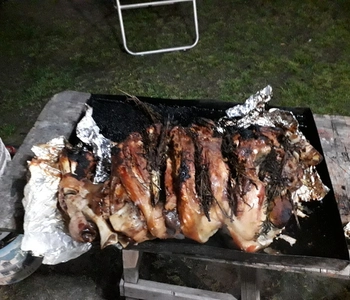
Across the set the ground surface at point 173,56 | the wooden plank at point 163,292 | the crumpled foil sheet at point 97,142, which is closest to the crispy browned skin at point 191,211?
the crumpled foil sheet at point 97,142

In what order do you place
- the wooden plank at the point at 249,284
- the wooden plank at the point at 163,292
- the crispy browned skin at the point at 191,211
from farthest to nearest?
1. the wooden plank at the point at 163,292
2. the wooden plank at the point at 249,284
3. the crispy browned skin at the point at 191,211

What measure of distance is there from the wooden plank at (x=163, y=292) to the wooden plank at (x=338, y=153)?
25.3 inches

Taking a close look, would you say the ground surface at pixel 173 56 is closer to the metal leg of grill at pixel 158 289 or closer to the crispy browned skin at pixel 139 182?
the metal leg of grill at pixel 158 289

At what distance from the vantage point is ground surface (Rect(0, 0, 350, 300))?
3.56 metres

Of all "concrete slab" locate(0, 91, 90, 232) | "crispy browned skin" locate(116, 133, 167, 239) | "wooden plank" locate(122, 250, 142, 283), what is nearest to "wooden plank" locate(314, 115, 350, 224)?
"crispy browned skin" locate(116, 133, 167, 239)

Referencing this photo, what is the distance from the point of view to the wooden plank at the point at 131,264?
1.82 m

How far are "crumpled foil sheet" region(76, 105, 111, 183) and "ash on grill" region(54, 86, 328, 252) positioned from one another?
0.02m

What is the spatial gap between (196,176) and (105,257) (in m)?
1.19

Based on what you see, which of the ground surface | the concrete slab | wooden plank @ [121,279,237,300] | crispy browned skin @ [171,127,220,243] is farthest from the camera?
the ground surface

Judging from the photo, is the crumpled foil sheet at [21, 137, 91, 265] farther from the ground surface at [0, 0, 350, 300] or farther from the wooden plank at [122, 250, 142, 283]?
the ground surface at [0, 0, 350, 300]

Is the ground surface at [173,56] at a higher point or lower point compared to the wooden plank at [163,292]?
higher

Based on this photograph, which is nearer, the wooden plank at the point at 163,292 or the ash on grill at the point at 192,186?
the ash on grill at the point at 192,186

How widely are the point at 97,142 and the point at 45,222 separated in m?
0.41

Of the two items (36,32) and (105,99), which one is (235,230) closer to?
(105,99)
